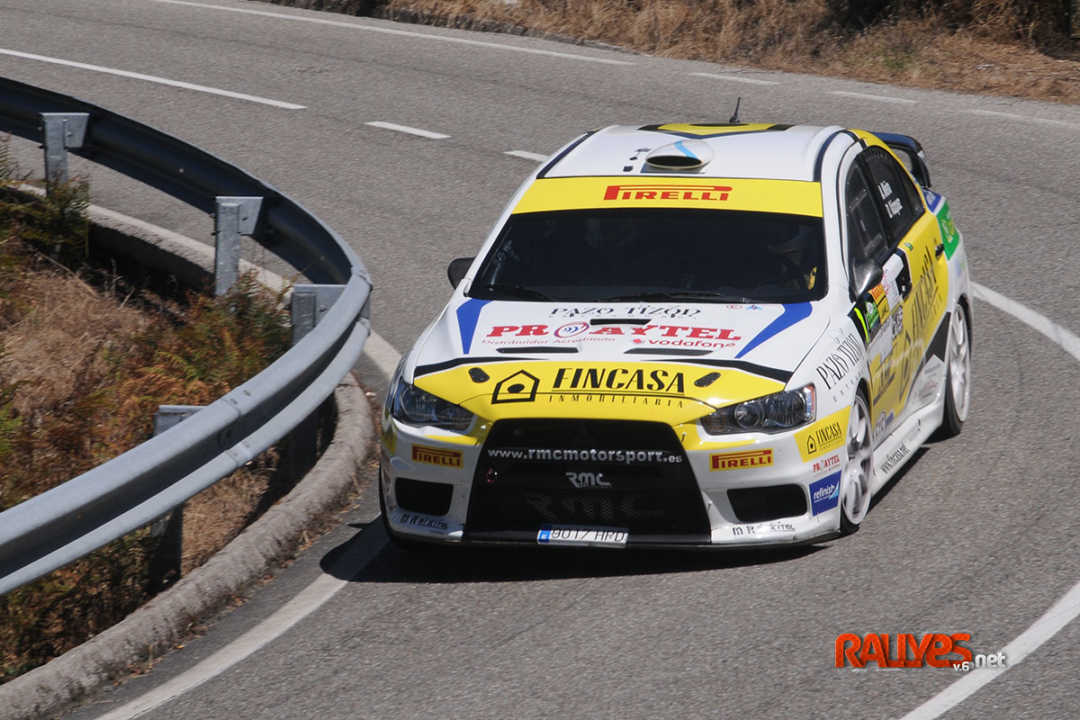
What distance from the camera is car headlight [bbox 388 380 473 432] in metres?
6.86

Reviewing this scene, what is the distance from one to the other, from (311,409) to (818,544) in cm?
232

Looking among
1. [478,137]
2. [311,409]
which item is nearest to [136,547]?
[311,409]

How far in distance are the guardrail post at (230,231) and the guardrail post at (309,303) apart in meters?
1.61

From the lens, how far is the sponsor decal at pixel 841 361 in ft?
22.6

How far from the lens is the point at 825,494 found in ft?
22.2

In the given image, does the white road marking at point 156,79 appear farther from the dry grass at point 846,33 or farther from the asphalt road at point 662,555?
the dry grass at point 846,33

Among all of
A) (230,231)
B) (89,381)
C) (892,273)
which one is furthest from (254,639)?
(230,231)

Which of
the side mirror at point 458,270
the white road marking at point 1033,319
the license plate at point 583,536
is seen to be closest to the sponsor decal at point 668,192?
the side mirror at point 458,270

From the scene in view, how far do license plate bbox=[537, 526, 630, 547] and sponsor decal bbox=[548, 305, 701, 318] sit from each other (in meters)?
1.06

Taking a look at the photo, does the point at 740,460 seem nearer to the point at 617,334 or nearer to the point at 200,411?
the point at 617,334

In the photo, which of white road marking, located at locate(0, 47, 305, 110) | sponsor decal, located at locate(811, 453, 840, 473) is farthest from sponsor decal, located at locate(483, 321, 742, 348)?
white road marking, located at locate(0, 47, 305, 110)

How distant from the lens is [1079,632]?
232 inches

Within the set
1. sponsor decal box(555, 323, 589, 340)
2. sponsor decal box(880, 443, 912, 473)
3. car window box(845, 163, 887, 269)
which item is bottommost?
sponsor decal box(880, 443, 912, 473)

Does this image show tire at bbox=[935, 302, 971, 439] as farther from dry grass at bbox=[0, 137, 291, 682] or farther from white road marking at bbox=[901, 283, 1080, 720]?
dry grass at bbox=[0, 137, 291, 682]
